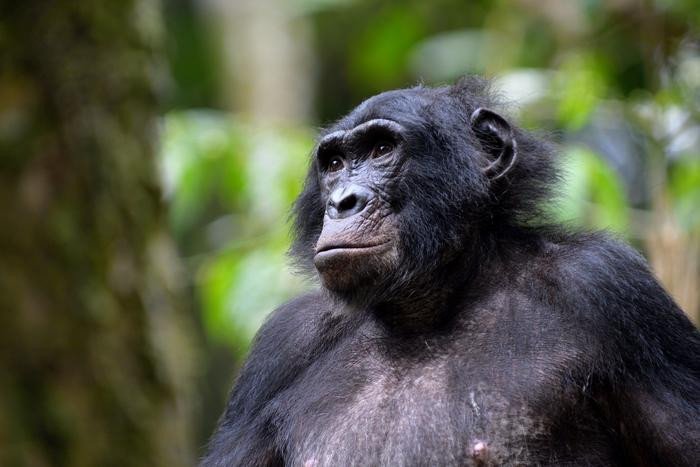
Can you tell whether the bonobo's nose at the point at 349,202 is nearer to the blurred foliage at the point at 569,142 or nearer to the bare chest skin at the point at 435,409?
the bare chest skin at the point at 435,409

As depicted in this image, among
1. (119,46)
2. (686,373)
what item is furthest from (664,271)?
(119,46)

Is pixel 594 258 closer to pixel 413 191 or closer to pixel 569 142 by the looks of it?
pixel 413 191

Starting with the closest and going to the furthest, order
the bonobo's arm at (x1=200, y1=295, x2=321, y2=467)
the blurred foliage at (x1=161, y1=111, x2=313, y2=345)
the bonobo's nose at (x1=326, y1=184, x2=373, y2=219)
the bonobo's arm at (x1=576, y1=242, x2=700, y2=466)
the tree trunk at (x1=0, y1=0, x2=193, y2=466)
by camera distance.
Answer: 1. the tree trunk at (x1=0, y1=0, x2=193, y2=466)
2. the bonobo's arm at (x1=576, y1=242, x2=700, y2=466)
3. the bonobo's nose at (x1=326, y1=184, x2=373, y2=219)
4. the bonobo's arm at (x1=200, y1=295, x2=321, y2=467)
5. the blurred foliage at (x1=161, y1=111, x2=313, y2=345)

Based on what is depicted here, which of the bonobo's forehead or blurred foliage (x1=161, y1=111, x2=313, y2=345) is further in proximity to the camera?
blurred foliage (x1=161, y1=111, x2=313, y2=345)

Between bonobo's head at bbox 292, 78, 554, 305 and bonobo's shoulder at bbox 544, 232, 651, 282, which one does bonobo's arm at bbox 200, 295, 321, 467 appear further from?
bonobo's shoulder at bbox 544, 232, 651, 282

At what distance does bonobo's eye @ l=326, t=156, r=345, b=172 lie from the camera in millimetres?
5156

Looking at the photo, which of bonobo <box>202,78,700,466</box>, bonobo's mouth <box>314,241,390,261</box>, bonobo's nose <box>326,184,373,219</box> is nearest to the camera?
bonobo <box>202,78,700,466</box>

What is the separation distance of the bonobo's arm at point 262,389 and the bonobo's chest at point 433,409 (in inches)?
6.1

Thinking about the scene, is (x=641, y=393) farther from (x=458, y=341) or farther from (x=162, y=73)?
(x=162, y=73)

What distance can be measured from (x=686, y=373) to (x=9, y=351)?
2.69 m

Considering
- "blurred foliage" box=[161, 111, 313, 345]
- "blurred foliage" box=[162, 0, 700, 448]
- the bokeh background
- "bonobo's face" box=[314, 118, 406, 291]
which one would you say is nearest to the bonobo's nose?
"bonobo's face" box=[314, 118, 406, 291]

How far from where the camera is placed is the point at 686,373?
14.0 feet

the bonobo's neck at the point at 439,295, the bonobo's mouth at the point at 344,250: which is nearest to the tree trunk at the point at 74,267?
the bonobo's mouth at the point at 344,250

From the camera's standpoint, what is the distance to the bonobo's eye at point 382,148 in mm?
5059
